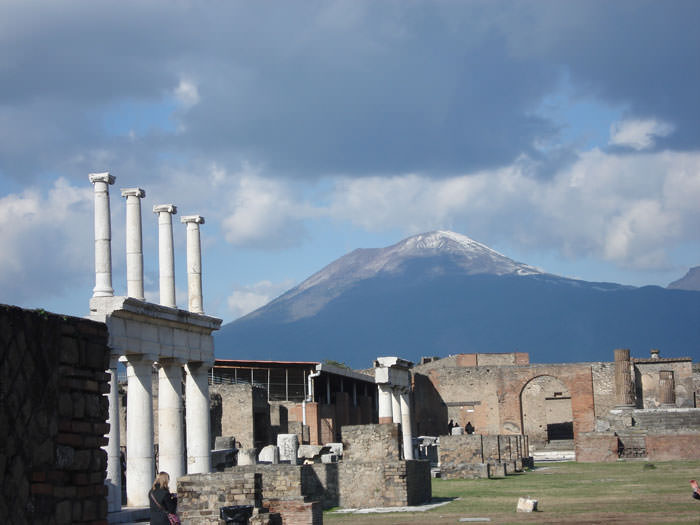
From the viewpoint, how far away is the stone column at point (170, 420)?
21.2 meters

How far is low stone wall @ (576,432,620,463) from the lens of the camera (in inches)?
1387

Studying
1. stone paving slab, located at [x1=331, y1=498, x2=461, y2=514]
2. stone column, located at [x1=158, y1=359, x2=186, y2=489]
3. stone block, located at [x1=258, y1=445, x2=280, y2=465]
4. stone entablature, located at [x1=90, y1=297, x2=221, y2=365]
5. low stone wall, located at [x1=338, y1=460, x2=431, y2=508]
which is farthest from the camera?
stone block, located at [x1=258, y1=445, x2=280, y2=465]

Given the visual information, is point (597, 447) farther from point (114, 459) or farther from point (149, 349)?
point (114, 459)

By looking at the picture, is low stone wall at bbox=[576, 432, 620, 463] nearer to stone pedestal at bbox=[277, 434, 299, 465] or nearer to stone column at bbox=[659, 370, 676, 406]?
stone column at bbox=[659, 370, 676, 406]

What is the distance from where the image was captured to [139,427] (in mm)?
20281

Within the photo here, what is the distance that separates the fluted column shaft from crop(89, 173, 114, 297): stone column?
1976mm

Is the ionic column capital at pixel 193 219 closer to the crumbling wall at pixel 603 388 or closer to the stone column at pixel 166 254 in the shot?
the stone column at pixel 166 254

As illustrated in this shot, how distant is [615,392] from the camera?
50.5m

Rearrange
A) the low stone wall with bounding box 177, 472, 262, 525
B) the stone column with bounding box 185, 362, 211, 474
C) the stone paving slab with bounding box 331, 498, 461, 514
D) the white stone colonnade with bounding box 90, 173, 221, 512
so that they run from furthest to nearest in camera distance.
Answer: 1. the stone column with bounding box 185, 362, 211, 474
2. the white stone colonnade with bounding box 90, 173, 221, 512
3. the stone paving slab with bounding box 331, 498, 461, 514
4. the low stone wall with bounding box 177, 472, 262, 525

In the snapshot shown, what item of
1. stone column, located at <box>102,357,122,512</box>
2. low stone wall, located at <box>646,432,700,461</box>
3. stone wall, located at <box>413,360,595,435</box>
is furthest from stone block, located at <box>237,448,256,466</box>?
stone wall, located at <box>413,360,595,435</box>

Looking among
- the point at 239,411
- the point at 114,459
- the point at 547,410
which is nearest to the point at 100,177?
the point at 114,459

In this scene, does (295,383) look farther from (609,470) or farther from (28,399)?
(28,399)

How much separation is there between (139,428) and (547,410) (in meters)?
44.3

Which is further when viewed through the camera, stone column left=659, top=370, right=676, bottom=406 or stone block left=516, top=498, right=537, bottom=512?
stone column left=659, top=370, right=676, bottom=406
